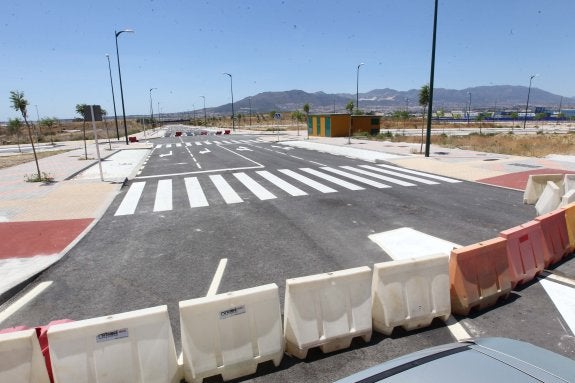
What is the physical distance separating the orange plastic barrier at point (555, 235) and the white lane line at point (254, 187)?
780 centimetres

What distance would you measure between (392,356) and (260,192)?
9.28 metres

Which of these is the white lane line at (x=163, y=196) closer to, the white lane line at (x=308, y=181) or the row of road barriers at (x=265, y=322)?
the white lane line at (x=308, y=181)

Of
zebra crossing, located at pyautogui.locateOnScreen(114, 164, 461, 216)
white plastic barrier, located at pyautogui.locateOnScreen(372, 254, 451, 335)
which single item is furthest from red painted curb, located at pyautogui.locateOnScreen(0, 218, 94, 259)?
white plastic barrier, located at pyautogui.locateOnScreen(372, 254, 451, 335)

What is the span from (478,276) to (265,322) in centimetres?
326

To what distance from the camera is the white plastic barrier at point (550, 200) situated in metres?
9.41

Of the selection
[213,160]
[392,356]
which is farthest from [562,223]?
[213,160]

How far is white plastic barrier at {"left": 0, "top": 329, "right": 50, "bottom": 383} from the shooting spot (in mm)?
3463

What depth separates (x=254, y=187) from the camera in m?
14.0

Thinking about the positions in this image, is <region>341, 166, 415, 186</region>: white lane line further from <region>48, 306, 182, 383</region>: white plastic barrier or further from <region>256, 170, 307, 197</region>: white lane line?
<region>48, 306, 182, 383</region>: white plastic barrier

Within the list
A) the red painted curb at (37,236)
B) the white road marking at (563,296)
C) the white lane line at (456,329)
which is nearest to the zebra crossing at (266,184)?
the red painted curb at (37,236)

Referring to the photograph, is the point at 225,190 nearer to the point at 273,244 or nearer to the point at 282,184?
the point at 282,184

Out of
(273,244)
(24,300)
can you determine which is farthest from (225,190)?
(24,300)

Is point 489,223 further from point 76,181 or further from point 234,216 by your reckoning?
point 76,181

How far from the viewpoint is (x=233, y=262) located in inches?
277
